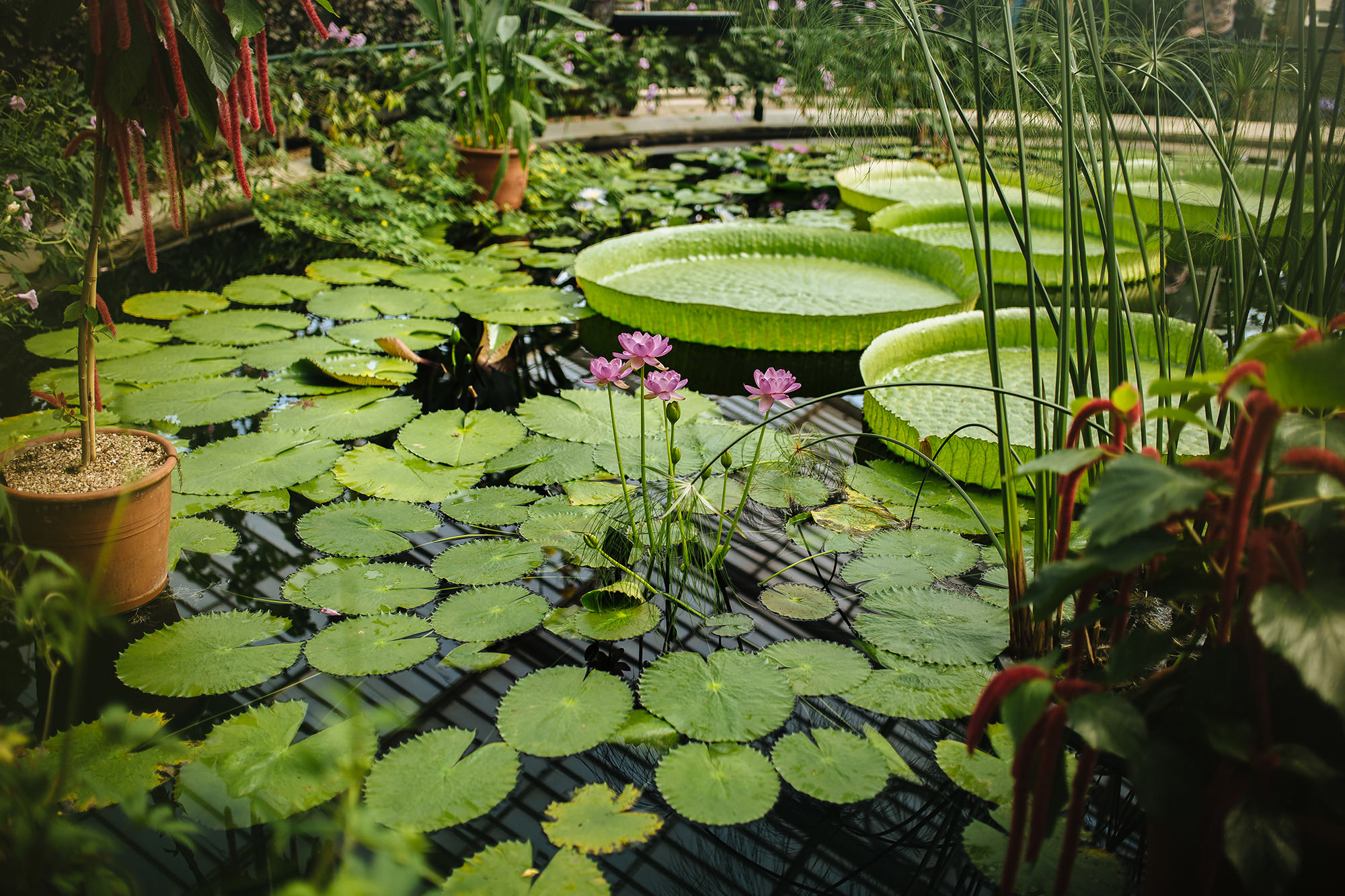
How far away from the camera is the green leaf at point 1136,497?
0.72m

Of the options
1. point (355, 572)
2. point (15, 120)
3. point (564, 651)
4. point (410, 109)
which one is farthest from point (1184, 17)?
point (410, 109)

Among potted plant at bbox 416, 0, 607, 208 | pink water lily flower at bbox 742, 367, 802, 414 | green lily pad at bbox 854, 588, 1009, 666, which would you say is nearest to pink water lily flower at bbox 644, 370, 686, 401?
pink water lily flower at bbox 742, 367, 802, 414

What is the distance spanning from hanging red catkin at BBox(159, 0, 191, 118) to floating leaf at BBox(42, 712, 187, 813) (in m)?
0.97

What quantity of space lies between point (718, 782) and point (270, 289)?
2714 mm

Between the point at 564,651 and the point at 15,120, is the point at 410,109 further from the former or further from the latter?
the point at 564,651

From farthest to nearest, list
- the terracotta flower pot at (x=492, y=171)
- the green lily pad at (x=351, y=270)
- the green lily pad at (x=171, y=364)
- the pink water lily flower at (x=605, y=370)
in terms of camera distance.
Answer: the terracotta flower pot at (x=492, y=171), the green lily pad at (x=351, y=270), the green lily pad at (x=171, y=364), the pink water lily flower at (x=605, y=370)

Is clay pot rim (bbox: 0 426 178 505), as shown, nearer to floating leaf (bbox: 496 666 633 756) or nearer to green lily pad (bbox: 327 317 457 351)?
floating leaf (bbox: 496 666 633 756)

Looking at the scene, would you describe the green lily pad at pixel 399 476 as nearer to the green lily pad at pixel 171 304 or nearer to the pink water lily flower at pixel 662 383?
the pink water lily flower at pixel 662 383

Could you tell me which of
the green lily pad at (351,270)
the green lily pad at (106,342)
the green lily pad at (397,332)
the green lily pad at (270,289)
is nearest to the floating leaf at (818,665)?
the green lily pad at (397,332)

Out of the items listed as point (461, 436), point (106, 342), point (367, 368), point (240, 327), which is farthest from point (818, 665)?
point (106, 342)

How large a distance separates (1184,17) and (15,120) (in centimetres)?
317

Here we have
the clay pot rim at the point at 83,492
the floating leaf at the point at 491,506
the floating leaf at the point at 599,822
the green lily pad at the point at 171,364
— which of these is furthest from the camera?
the green lily pad at the point at 171,364

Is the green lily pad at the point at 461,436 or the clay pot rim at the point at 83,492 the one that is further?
the green lily pad at the point at 461,436

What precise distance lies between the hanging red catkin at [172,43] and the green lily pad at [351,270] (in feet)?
6.51
